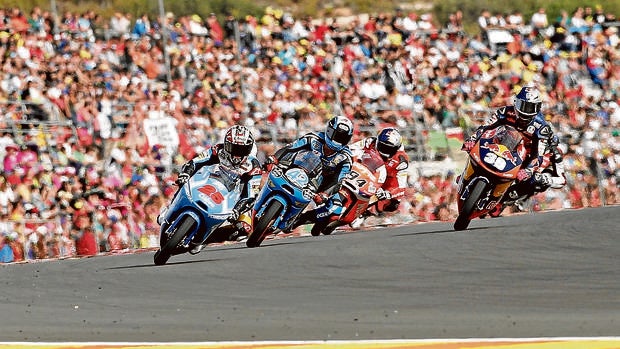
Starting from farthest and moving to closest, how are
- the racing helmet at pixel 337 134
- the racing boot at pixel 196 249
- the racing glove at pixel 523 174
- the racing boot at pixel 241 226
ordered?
the racing glove at pixel 523 174 → the racing helmet at pixel 337 134 → the racing boot at pixel 241 226 → the racing boot at pixel 196 249

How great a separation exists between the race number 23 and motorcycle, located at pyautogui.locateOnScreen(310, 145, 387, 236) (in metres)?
3.33

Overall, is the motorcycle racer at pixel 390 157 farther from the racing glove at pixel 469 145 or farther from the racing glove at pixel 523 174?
the racing glove at pixel 523 174

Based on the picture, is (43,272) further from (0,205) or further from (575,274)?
(575,274)

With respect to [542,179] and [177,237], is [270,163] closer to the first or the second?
[177,237]

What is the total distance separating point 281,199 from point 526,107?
118 inches

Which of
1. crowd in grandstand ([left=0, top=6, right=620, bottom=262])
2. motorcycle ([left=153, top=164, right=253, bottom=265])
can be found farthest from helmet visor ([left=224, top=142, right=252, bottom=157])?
crowd in grandstand ([left=0, top=6, right=620, bottom=262])

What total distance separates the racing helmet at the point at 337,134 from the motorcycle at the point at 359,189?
49.6 inches

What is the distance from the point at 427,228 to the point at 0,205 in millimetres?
5286

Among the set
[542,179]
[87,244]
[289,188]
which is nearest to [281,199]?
[289,188]

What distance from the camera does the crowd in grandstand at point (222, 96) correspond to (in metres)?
16.6

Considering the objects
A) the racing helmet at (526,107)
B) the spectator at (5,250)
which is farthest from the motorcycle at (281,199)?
the spectator at (5,250)

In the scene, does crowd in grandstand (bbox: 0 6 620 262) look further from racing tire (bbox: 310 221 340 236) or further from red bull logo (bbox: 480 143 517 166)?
red bull logo (bbox: 480 143 517 166)

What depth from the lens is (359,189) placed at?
51.4 ft

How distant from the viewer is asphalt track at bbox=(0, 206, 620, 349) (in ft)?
26.2
